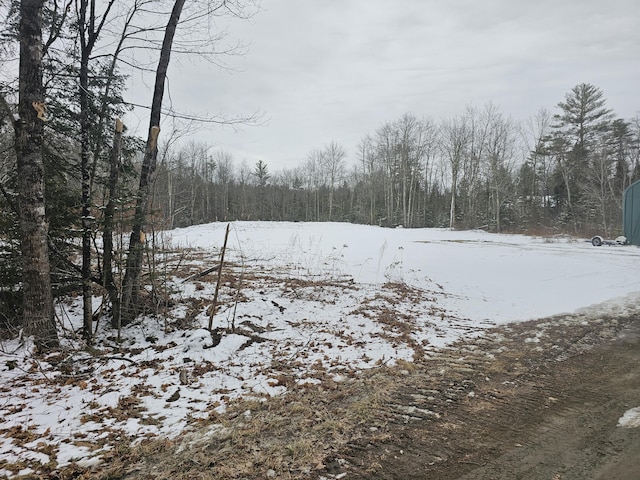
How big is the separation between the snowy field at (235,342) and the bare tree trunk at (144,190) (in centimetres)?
36

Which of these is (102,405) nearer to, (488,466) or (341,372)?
(341,372)

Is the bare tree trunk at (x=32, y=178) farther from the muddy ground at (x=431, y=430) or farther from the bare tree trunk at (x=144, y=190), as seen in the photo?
the muddy ground at (x=431, y=430)

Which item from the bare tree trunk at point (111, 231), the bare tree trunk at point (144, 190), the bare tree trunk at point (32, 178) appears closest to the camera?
the bare tree trunk at point (32, 178)

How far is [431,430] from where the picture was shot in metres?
3.30

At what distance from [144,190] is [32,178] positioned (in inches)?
57.7

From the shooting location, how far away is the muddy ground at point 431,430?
8.95 ft

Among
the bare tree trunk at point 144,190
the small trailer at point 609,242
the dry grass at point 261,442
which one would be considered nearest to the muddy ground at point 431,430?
the dry grass at point 261,442

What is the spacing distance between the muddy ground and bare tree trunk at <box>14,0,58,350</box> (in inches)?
110

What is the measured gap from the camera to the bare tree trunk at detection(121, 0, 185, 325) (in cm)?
557

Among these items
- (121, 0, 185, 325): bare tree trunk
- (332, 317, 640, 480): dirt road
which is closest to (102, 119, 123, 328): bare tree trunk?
(121, 0, 185, 325): bare tree trunk

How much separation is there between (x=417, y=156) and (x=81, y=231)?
4529 centimetres

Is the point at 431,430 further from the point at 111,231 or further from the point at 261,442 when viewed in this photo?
the point at 111,231

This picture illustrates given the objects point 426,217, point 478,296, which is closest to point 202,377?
point 478,296

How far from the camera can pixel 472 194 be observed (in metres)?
42.6
